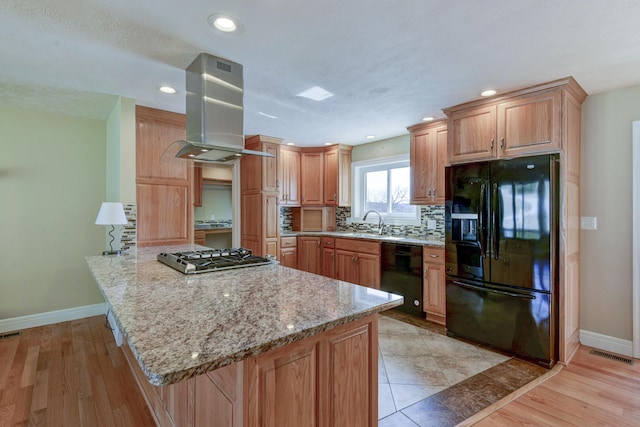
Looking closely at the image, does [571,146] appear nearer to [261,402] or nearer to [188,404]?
[261,402]

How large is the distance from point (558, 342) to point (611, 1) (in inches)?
93.0

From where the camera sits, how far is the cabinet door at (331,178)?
194 inches

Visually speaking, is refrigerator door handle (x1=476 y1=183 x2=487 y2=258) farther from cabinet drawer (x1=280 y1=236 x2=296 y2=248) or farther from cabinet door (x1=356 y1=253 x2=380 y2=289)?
cabinet drawer (x1=280 y1=236 x2=296 y2=248)

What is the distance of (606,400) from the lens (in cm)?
204

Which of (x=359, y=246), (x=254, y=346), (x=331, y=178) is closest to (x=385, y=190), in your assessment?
(x=331, y=178)

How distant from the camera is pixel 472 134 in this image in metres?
2.97

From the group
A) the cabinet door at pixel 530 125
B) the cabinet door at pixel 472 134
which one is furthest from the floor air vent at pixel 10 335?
the cabinet door at pixel 530 125

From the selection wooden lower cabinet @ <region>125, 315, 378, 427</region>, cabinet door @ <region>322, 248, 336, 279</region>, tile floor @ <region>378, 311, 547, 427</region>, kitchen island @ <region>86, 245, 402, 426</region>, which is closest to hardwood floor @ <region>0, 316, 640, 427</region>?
tile floor @ <region>378, 311, 547, 427</region>

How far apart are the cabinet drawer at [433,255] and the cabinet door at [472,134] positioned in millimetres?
950

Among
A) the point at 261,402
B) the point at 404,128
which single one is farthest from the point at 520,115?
the point at 261,402

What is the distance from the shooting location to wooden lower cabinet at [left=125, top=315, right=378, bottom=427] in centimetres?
102

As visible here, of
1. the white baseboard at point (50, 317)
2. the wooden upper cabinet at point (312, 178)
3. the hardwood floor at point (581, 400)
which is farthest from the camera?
the wooden upper cabinet at point (312, 178)

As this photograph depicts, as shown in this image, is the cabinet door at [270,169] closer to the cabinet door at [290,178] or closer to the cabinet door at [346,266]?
the cabinet door at [290,178]

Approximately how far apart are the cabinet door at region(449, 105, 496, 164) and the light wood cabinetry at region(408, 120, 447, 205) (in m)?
0.40
